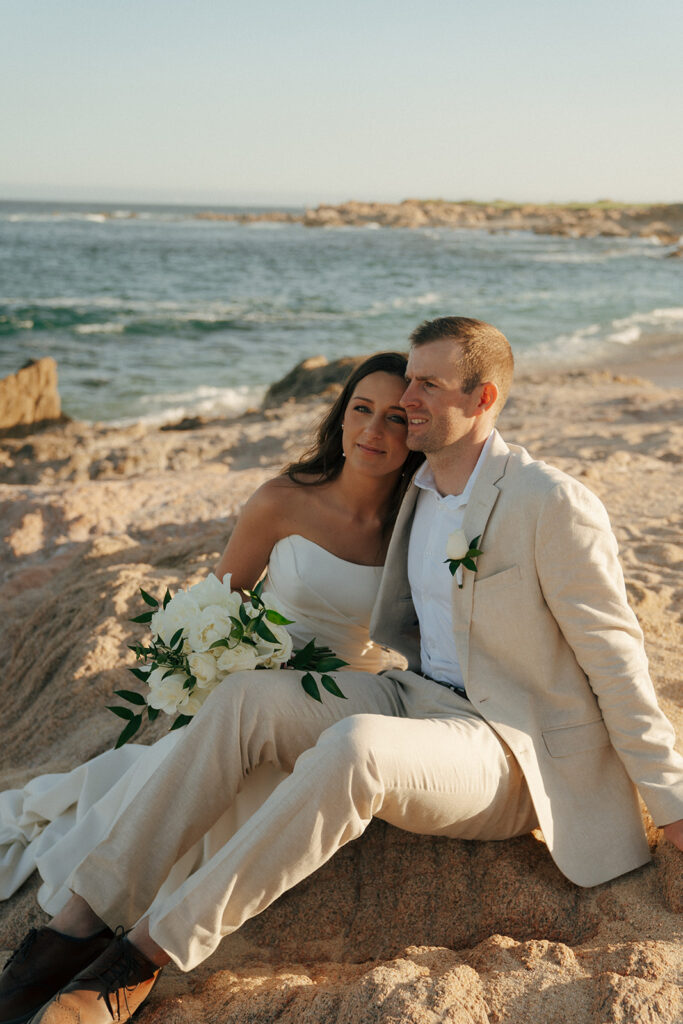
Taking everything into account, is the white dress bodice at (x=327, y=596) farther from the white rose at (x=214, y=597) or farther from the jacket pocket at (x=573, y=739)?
the jacket pocket at (x=573, y=739)

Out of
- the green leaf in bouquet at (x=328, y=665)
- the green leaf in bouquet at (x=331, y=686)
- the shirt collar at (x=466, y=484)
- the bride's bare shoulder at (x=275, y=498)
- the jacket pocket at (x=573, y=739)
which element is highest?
the shirt collar at (x=466, y=484)

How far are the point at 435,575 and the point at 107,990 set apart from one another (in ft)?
5.35

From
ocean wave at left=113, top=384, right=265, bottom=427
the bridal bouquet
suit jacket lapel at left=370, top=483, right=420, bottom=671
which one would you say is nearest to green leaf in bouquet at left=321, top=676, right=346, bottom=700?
the bridal bouquet

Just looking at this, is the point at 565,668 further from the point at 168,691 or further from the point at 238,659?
the point at 168,691

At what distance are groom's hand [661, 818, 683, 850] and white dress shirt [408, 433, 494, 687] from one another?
2.60 ft

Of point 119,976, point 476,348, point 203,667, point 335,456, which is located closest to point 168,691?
point 203,667

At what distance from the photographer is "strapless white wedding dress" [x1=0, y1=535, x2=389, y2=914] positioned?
11.3 ft

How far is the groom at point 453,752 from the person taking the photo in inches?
100

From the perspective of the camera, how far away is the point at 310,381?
1338 cm

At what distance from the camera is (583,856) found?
293cm

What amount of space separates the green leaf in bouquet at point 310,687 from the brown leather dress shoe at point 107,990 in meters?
0.88

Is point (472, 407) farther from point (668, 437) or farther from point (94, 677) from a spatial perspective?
point (668, 437)

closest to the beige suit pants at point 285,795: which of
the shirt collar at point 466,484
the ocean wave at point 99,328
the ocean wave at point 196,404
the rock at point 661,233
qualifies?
the shirt collar at point 466,484

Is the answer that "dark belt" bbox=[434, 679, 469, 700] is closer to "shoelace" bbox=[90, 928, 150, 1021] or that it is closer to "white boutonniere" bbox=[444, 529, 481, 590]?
"white boutonniere" bbox=[444, 529, 481, 590]
